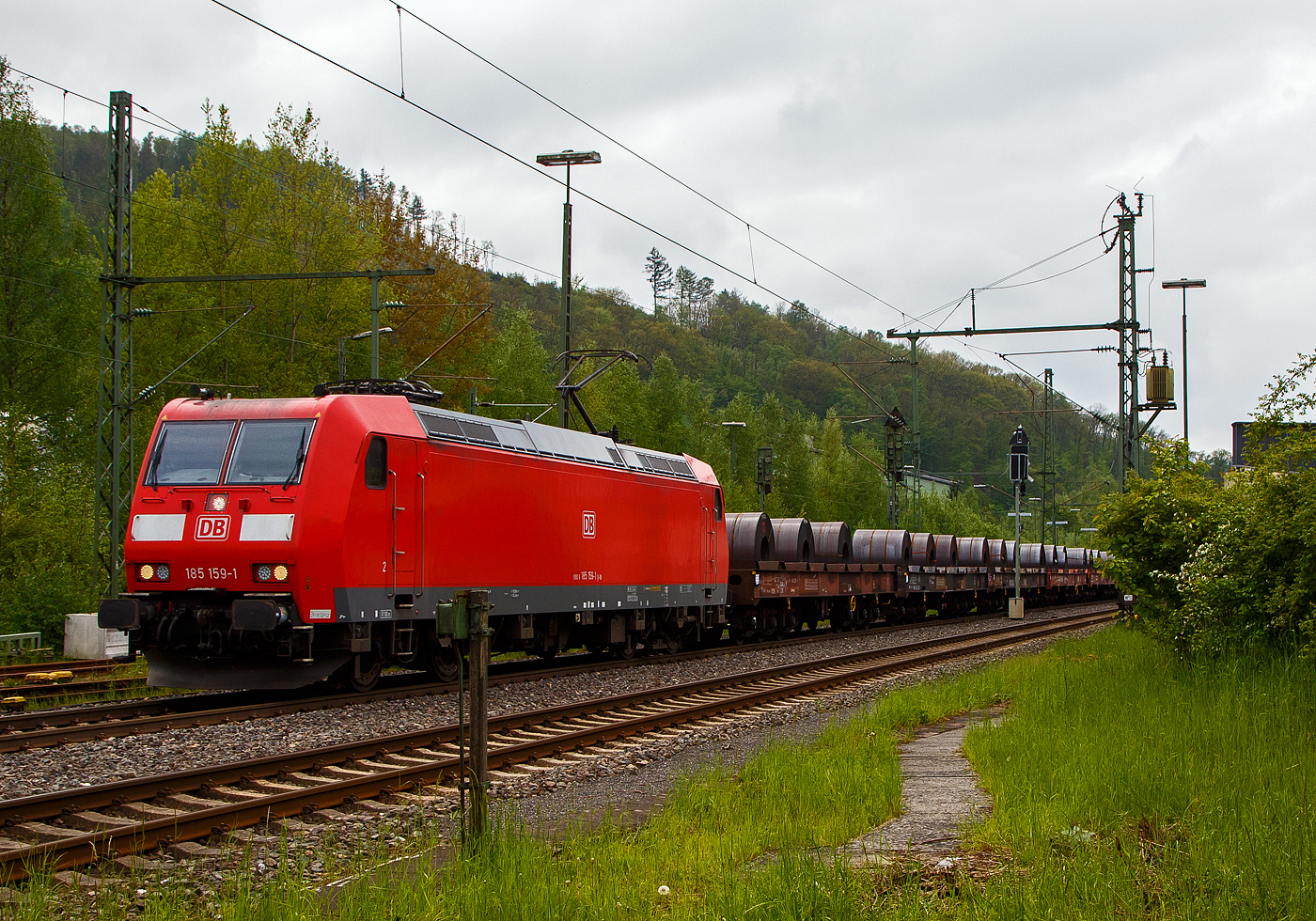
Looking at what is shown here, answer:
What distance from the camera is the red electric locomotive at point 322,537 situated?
1311cm

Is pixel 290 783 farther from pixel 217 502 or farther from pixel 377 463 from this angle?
pixel 377 463

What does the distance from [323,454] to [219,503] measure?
131 centimetres

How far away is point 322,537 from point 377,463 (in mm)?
1253

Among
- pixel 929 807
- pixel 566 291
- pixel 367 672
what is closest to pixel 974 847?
pixel 929 807

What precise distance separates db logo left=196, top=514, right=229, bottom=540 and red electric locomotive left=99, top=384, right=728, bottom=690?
1 centimetres

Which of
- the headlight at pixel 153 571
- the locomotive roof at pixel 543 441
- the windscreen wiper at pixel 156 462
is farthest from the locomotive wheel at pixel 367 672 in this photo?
the windscreen wiper at pixel 156 462

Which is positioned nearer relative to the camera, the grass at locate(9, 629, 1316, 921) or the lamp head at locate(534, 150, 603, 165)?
the grass at locate(9, 629, 1316, 921)

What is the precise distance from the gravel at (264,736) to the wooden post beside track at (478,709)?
4.07m

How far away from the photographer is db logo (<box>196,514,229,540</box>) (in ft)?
43.6

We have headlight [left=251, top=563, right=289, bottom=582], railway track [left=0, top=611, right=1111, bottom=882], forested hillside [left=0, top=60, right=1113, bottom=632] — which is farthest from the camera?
forested hillside [left=0, top=60, right=1113, bottom=632]

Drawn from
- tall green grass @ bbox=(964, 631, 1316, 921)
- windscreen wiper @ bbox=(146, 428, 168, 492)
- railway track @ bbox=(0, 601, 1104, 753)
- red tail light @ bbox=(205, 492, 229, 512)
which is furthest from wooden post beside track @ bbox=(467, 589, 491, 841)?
windscreen wiper @ bbox=(146, 428, 168, 492)

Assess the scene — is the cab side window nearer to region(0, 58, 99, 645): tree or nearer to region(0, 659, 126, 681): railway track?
region(0, 659, 126, 681): railway track

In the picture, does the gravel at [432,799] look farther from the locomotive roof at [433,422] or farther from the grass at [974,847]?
the locomotive roof at [433,422]

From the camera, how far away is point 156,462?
550 inches
